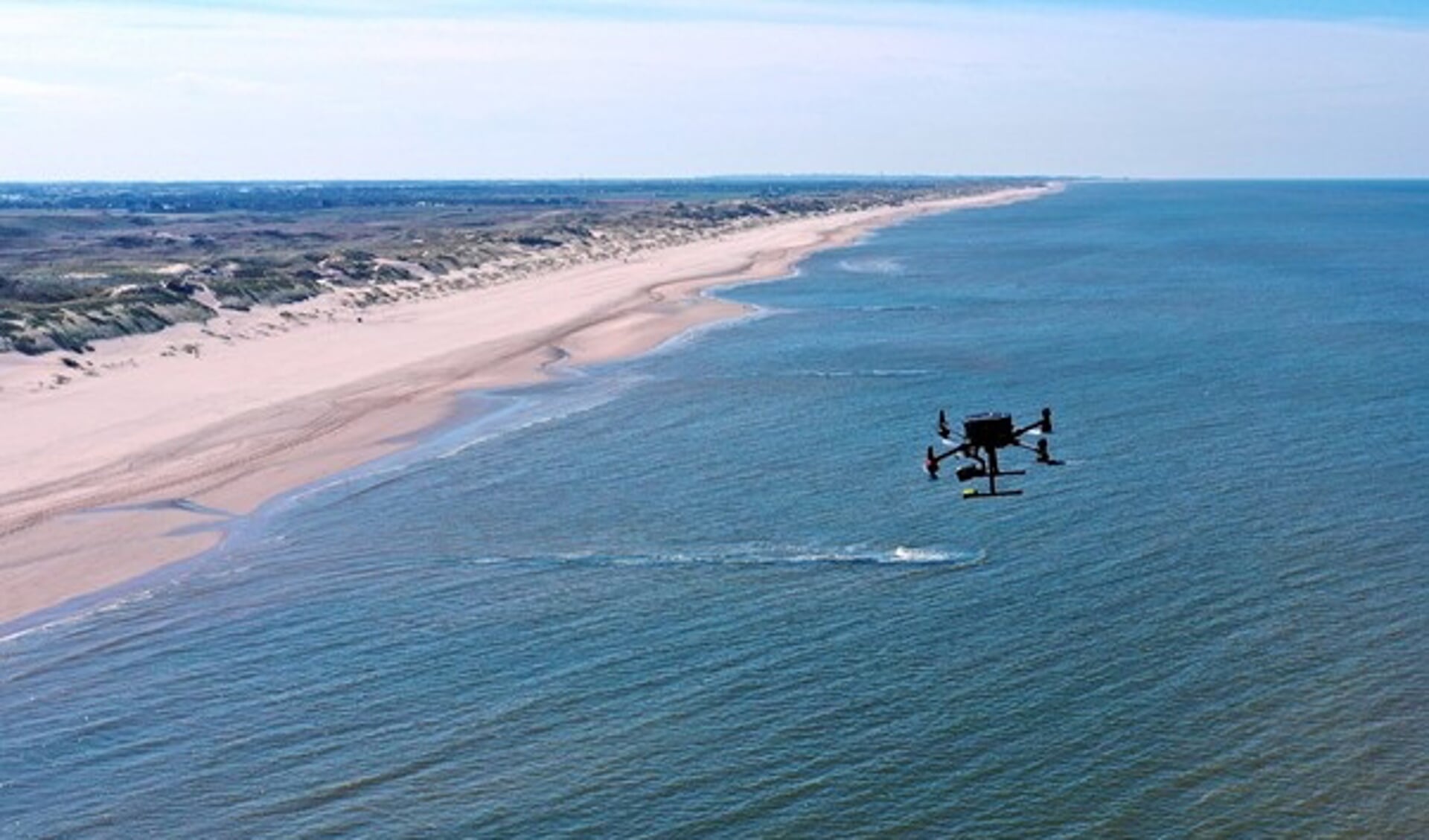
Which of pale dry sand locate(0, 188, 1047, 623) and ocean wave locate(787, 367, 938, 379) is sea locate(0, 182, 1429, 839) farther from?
ocean wave locate(787, 367, 938, 379)

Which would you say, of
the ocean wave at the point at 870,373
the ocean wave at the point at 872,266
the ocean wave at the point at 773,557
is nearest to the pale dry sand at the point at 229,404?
the ocean wave at the point at 773,557

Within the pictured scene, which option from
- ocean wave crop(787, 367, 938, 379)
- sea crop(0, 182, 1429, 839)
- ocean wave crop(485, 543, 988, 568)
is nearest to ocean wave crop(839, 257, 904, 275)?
ocean wave crop(787, 367, 938, 379)

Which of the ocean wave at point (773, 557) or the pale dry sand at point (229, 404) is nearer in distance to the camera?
the ocean wave at point (773, 557)

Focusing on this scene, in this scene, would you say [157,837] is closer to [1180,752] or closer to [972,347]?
[1180,752]

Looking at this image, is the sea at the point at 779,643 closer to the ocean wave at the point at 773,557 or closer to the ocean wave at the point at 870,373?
the ocean wave at the point at 773,557

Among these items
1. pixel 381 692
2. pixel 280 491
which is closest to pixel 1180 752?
pixel 381 692
